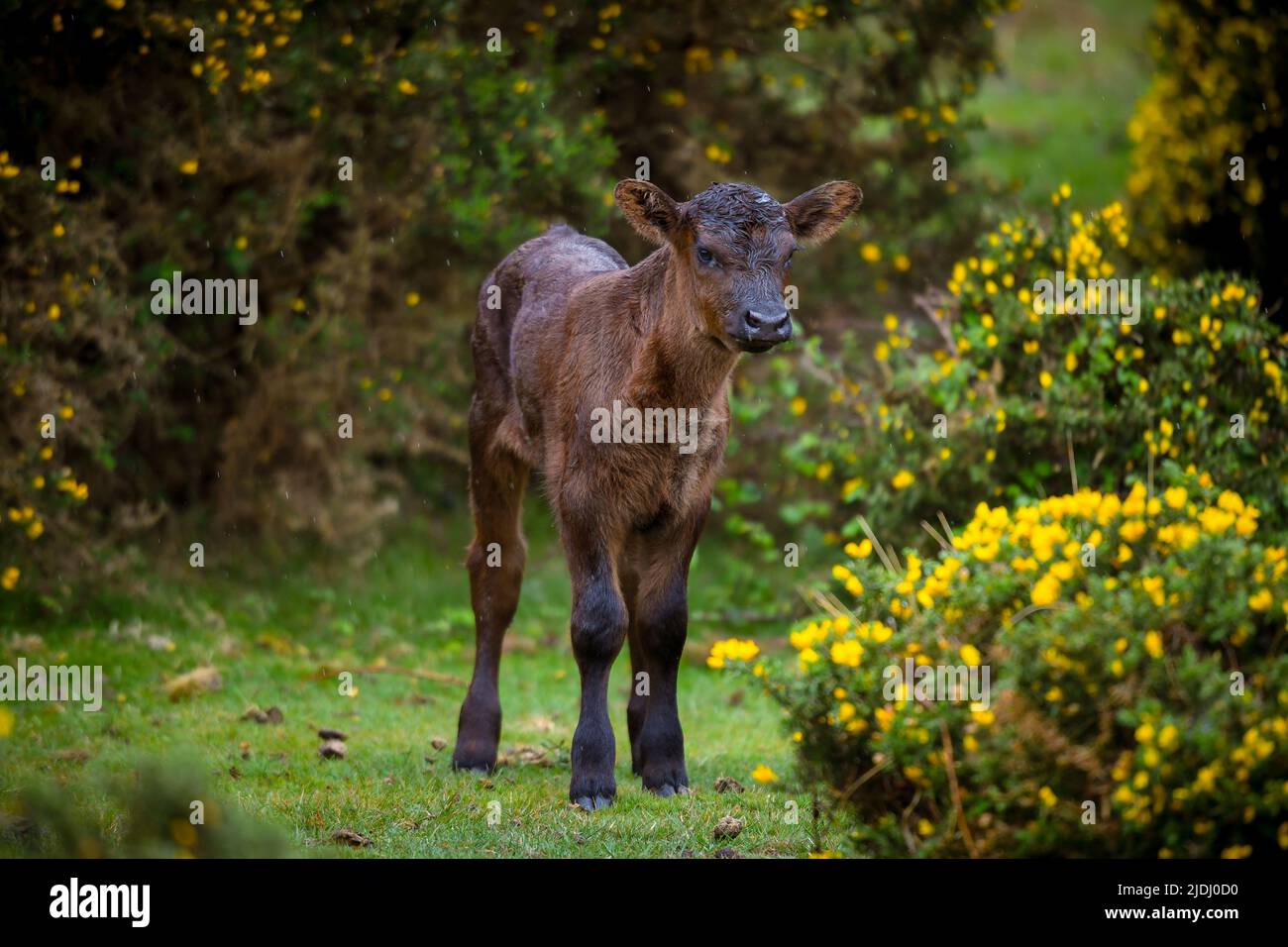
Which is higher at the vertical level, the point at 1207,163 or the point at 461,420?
the point at 1207,163

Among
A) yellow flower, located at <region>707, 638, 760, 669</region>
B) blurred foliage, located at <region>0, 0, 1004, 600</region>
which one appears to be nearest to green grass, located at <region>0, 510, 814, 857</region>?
yellow flower, located at <region>707, 638, 760, 669</region>

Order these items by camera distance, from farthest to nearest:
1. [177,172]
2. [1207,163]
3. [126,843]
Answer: [1207,163] → [177,172] → [126,843]

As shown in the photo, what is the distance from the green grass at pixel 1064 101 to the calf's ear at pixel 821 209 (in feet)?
23.5

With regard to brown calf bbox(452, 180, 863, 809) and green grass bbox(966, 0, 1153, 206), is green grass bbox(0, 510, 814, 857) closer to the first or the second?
brown calf bbox(452, 180, 863, 809)

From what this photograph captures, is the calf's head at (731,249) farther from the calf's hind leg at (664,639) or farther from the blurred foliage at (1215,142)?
the blurred foliage at (1215,142)

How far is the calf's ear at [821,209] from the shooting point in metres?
7.84

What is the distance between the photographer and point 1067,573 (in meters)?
5.50

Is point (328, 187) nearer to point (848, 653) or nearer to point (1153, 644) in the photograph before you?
point (848, 653)

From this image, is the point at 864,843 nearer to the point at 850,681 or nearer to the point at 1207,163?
the point at 850,681

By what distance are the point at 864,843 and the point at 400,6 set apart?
8182mm

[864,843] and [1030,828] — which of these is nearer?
[1030,828]

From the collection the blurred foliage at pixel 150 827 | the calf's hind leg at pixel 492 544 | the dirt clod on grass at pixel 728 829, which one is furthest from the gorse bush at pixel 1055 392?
the blurred foliage at pixel 150 827
